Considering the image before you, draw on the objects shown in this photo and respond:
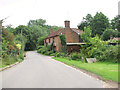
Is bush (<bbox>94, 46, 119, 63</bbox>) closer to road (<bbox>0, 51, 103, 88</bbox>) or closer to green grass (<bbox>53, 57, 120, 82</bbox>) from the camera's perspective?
green grass (<bbox>53, 57, 120, 82</bbox>)

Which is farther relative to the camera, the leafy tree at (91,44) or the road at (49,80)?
the leafy tree at (91,44)

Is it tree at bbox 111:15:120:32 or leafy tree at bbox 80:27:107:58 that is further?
tree at bbox 111:15:120:32

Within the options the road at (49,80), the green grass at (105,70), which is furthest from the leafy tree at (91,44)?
the road at (49,80)

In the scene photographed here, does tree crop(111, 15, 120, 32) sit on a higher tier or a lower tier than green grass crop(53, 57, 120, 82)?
higher

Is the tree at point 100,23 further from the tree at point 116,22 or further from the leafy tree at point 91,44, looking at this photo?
the leafy tree at point 91,44

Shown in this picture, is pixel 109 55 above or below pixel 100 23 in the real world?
below

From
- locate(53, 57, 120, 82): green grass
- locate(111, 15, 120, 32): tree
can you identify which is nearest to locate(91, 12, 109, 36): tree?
locate(111, 15, 120, 32): tree

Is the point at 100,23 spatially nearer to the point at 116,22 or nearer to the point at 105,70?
the point at 116,22

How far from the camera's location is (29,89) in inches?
239

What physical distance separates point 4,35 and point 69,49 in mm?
18747

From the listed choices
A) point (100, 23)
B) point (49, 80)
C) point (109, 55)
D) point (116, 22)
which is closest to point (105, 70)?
point (49, 80)

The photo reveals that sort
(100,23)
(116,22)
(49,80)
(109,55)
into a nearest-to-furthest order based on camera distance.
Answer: (49,80) < (109,55) < (116,22) < (100,23)

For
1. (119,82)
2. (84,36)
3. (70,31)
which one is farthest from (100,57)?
(70,31)

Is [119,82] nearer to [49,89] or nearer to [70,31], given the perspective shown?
[49,89]
